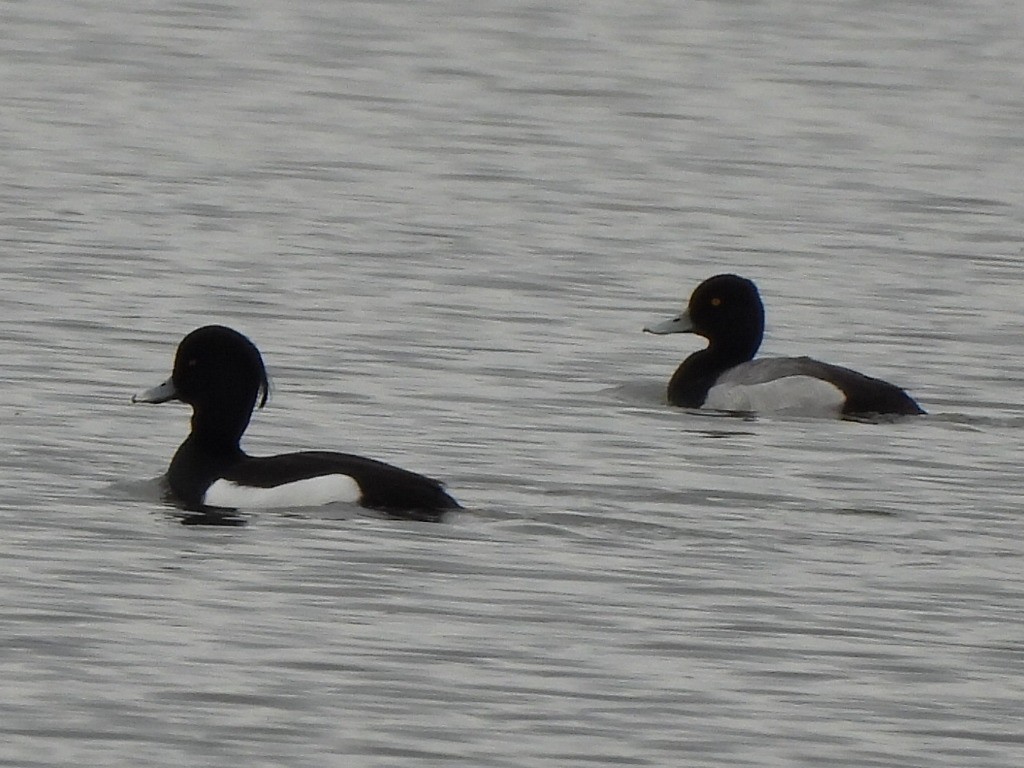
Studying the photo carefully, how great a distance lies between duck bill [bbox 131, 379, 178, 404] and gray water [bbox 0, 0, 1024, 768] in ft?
1.05

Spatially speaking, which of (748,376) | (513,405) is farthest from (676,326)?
(513,405)

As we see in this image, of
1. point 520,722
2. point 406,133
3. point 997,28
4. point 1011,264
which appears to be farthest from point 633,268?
point 997,28

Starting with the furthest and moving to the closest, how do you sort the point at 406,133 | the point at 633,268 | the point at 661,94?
1. the point at 661,94
2. the point at 406,133
3. the point at 633,268

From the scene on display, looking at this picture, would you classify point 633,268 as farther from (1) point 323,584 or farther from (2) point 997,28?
(2) point 997,28

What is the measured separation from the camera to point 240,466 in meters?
12.8

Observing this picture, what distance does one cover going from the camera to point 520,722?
9.43m

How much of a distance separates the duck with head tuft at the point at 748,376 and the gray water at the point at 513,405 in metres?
0.19

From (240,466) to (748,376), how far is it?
13.9 feet

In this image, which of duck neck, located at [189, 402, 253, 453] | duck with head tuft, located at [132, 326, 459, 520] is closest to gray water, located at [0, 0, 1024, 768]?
duck with head tuft, located at [132, 326, 459, 520]

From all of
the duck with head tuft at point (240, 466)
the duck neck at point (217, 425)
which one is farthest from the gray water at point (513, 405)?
the duck neck at point (217, 425)

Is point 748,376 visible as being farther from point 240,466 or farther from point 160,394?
point 240,466

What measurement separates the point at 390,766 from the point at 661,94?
22114 mm

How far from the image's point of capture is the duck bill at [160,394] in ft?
43.3

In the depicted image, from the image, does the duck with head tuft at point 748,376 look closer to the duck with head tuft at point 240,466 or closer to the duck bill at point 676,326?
the duck bill at point 676,326
